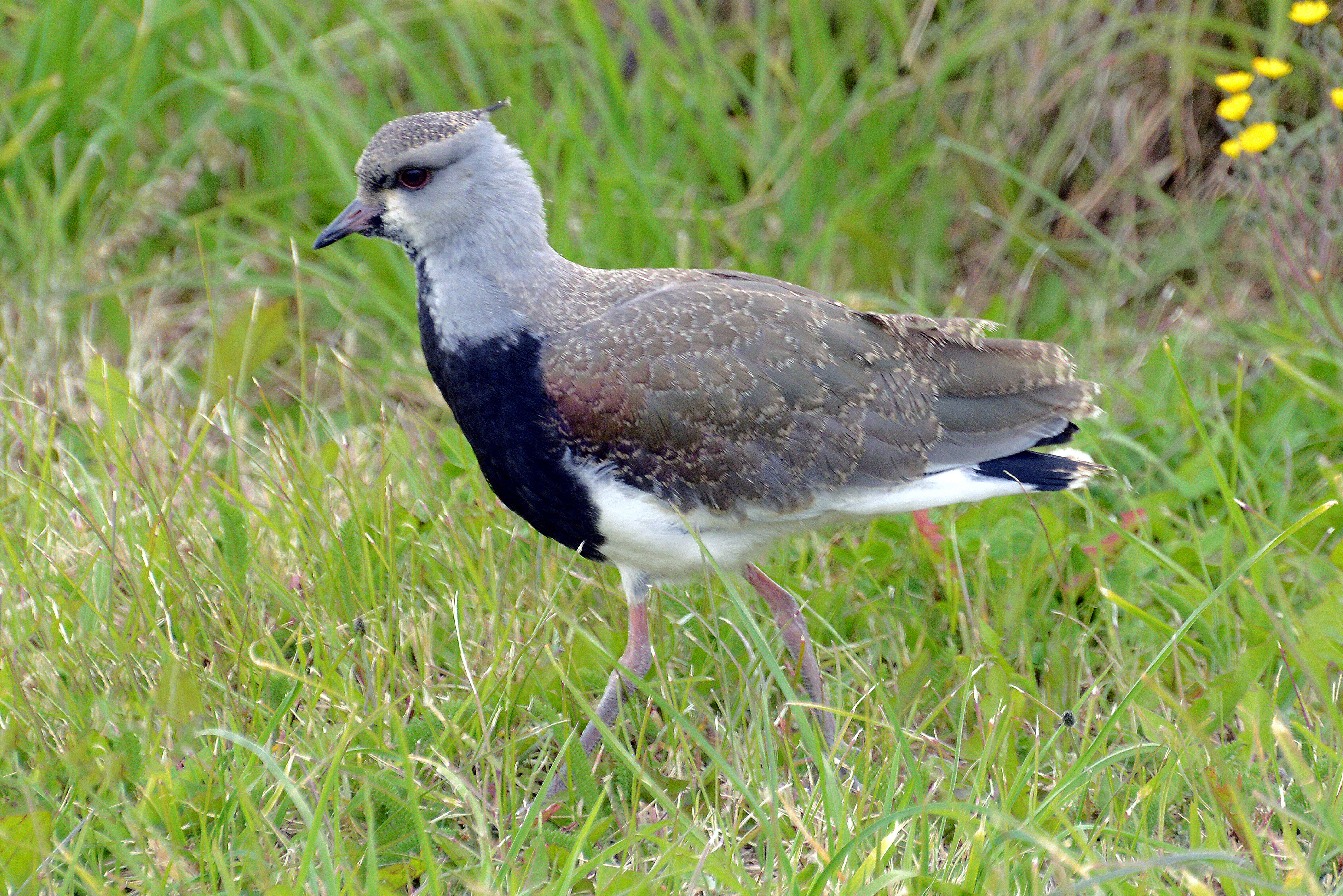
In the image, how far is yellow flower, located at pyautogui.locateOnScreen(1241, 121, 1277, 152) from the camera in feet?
12.9

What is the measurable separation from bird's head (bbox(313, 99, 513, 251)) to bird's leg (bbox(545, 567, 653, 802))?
0.97 meters

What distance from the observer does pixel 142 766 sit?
9.37 ft

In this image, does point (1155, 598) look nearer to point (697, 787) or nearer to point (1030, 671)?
point (1030, 671)

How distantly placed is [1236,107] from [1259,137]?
198 mm

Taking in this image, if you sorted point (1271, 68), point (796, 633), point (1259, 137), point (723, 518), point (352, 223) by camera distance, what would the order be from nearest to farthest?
point (723, 518) → point (352, 223) → point (796, 633) → point (1259, 137) → point (1271, 68)

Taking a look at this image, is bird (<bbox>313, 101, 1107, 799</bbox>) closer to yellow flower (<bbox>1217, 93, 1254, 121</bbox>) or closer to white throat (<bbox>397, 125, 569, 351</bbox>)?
white throat (<bbox>397, 125, 569, 351</bbox>)

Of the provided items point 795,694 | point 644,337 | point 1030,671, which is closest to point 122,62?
point 644,337

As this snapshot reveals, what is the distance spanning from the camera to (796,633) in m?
3.46

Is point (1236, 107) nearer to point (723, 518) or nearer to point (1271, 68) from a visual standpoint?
point (1271, 68)

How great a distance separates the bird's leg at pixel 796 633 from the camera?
338cm

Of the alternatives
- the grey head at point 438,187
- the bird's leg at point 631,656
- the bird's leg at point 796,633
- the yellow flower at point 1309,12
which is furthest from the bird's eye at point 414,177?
the yellow flower at point 1309,12

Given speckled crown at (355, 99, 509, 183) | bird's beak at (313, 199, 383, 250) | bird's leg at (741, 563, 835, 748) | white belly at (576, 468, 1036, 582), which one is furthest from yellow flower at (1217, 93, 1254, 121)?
bird's beak at (313, 199, 383, 250)

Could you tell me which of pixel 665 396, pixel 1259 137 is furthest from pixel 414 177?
pixel 1259 137

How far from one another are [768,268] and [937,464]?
6.31ft
